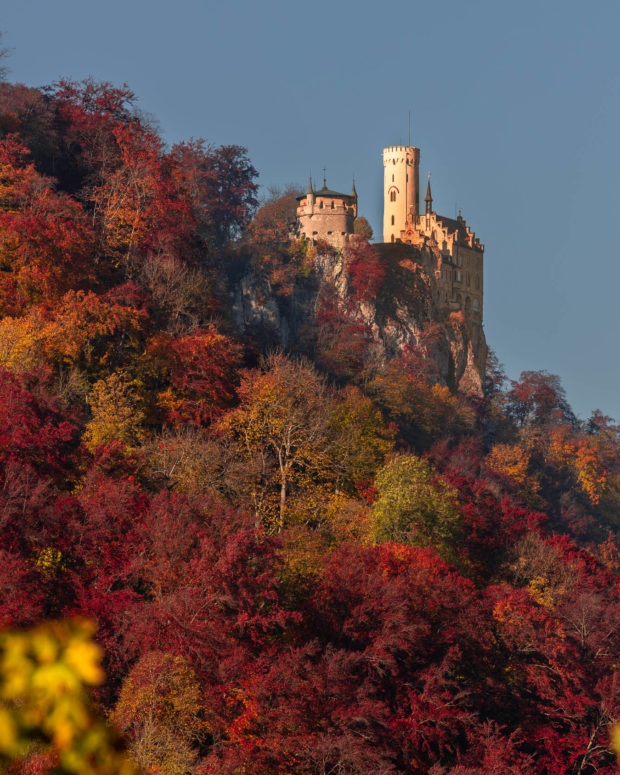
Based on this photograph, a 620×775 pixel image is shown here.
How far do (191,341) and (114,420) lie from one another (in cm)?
750

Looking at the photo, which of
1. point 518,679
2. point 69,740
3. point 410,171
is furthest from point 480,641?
point 410,171

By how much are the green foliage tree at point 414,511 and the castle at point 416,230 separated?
142 ft

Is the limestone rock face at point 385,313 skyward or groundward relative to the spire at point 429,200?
groundward

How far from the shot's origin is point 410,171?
3738 inches

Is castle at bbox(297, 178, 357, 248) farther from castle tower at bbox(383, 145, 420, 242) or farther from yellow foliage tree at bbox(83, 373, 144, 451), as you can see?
yellow foliage tree at bbox(83, 373, 144, 451)

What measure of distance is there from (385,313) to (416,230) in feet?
39.7

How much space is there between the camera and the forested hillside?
24.4 meters

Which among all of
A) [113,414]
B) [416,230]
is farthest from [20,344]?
[416,230]

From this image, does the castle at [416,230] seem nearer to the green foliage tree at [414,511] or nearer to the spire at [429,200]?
the spire at [429,200]

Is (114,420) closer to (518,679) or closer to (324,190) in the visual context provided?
(518,679)

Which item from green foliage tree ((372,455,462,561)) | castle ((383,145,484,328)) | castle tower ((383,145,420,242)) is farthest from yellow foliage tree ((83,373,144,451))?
castle tower ((383,145,420,242))

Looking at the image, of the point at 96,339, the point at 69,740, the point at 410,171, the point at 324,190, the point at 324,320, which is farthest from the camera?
the point at 410,171

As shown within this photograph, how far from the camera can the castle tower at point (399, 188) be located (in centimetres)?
9312

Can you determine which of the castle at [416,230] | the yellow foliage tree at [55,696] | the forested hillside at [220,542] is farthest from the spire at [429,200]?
the yellow foliage tree at [55,696]
